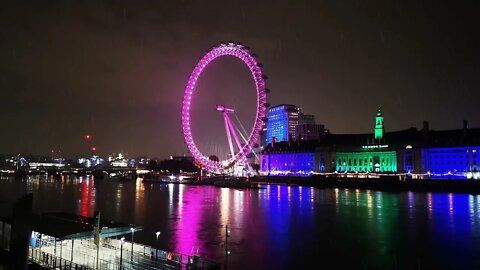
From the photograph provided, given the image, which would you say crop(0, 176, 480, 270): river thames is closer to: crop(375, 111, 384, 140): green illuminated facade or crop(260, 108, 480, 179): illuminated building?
crop(260, 108, 480, 179): illuminated building

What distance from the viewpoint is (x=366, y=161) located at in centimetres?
12512

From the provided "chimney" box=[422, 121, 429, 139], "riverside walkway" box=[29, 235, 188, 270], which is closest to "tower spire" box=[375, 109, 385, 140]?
"chimney" box=[422, 121, 429, 139]

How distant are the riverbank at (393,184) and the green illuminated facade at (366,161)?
21753mm

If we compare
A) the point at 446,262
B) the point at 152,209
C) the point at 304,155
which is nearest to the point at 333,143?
the point at 304,155

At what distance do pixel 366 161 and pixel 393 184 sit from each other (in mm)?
36645

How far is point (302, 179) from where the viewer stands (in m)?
112

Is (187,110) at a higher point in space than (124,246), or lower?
higher

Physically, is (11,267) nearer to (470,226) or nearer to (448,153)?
(470,226)

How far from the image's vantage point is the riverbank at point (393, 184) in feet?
258

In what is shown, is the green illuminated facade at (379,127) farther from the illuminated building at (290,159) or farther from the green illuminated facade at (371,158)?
the illuminated building at (290,159)

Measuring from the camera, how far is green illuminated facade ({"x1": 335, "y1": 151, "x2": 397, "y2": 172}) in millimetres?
118269

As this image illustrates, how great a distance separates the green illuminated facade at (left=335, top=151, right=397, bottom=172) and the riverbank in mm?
21753

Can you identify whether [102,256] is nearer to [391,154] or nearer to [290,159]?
[391,154]

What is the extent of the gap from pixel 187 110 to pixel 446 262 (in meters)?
66.3
